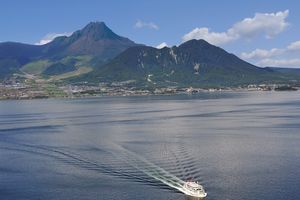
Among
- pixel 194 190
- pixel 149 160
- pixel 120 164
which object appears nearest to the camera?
pixel 194 190

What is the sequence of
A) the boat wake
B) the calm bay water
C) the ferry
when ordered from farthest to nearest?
the boat wake → the calm bay water → the ferry

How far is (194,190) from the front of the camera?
65.6m

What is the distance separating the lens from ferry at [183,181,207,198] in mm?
65369

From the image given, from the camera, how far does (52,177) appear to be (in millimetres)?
79562

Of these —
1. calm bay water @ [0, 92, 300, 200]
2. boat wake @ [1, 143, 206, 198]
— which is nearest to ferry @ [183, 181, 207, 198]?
calm bay water @ [0, 92, 300, 200]

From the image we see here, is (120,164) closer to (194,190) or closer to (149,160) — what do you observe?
(149,160)

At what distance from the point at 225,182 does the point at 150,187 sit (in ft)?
37.9

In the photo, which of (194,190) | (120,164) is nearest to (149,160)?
(120,164)

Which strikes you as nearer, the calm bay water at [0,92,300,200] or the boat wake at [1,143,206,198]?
the calm bay water at [0,92,300,200]

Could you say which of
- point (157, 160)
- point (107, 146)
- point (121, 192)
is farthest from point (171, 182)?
point (107, 146)

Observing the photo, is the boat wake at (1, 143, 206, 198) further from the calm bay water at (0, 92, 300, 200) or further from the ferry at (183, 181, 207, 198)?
the ferry at (183, 181, 207, 198)

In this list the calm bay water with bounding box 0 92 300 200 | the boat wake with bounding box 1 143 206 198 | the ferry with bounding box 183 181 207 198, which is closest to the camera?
the ferry with bounding box 183 181 207 198

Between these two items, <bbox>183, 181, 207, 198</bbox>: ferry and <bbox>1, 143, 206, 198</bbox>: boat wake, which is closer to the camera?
<bbox>183, 181, 207, 198</bbox>: ferry

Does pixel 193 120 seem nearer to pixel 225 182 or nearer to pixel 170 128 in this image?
pixel 170 128
